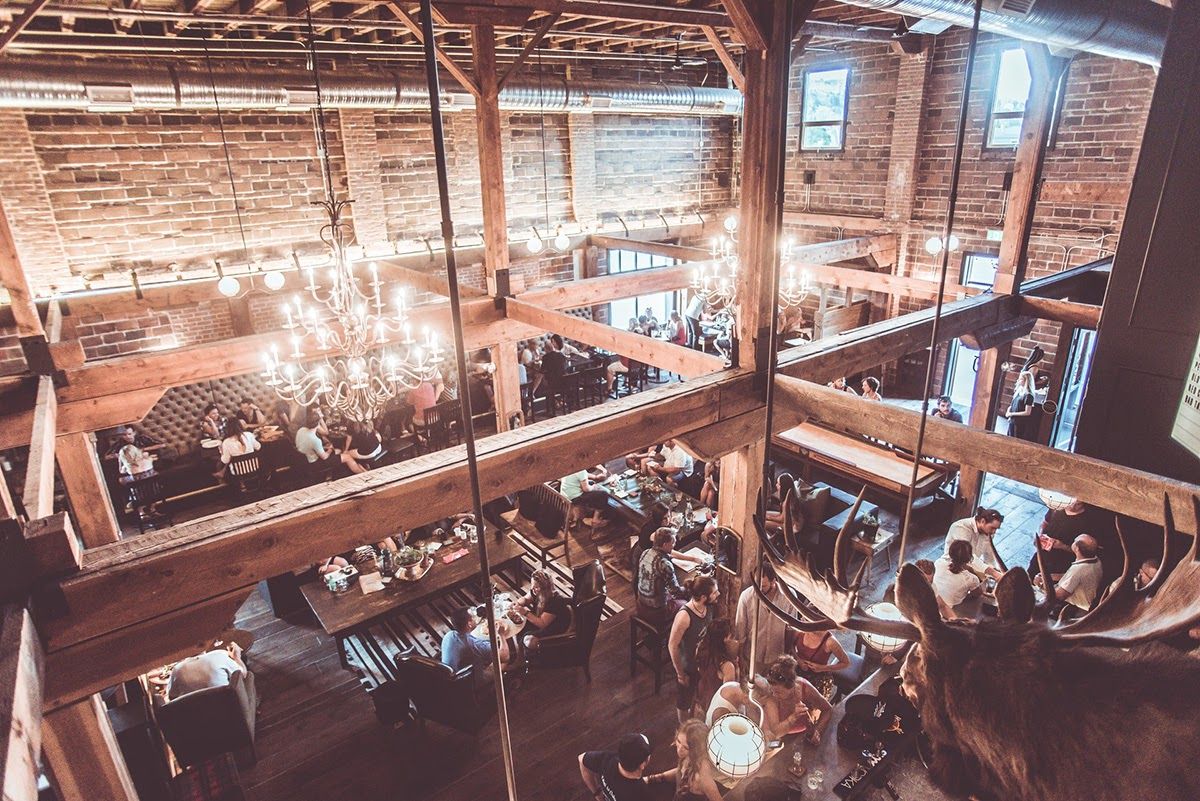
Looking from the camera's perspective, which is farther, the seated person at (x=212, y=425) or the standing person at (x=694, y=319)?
the standing person at (x=694, y=319)

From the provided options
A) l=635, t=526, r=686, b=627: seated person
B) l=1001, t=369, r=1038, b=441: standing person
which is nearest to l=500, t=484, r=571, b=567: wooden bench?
l=635, t=526, r=686, b=627: seated person

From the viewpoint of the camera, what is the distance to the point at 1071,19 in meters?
3.62

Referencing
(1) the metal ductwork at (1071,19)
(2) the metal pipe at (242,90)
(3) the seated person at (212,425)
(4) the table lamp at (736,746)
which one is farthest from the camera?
(3) the seated person at (212,425)

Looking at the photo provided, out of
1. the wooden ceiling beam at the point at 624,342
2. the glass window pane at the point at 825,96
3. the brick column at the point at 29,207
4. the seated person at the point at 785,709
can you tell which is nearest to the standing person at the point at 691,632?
the seated person at the point at 785,709

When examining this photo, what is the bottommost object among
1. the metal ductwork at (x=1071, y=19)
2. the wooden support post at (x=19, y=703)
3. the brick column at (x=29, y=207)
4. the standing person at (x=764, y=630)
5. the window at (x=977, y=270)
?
the standing person at (x=764, y=630)

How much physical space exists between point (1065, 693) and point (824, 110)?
38.4 feet

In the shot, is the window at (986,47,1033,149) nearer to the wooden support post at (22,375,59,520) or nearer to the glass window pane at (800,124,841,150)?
the glass window pane at (800,124,841,150)

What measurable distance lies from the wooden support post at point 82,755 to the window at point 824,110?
11925 millimetres

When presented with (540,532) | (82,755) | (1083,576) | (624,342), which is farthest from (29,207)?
(1083,576)

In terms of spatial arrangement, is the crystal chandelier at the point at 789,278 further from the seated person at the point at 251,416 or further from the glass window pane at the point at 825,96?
the seated person at the point at 251,416

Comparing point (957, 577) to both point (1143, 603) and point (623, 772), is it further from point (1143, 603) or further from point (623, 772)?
point (1143, 603)

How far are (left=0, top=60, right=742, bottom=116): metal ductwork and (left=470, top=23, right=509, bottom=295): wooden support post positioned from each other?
10.1 ft

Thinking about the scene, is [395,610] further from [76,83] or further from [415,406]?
[76,83]

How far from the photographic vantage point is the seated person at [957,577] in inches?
186
